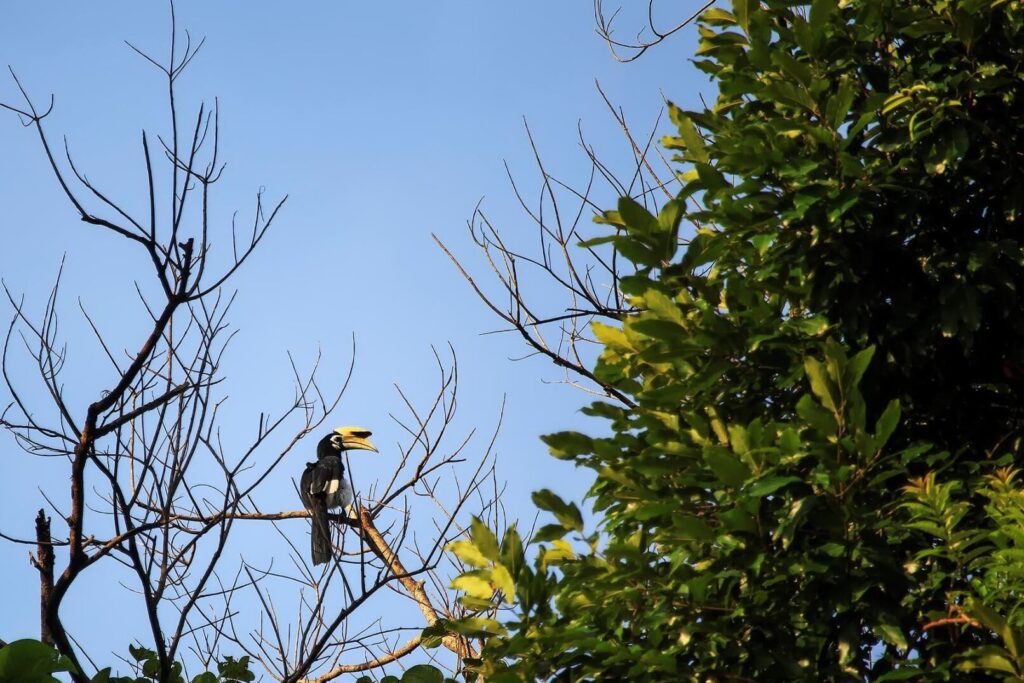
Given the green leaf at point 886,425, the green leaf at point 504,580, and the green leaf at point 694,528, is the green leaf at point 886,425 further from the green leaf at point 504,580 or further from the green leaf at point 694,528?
the green leaf at point 504,580

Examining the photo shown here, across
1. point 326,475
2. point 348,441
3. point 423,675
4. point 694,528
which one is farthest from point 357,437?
point 694,528

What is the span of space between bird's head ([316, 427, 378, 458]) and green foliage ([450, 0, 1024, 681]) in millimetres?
9611

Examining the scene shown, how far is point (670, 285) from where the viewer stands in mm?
3594

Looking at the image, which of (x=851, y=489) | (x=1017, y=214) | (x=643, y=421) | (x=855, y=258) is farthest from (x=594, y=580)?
(x=1017, y=214)

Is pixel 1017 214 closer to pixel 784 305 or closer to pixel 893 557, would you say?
pixel 784 305

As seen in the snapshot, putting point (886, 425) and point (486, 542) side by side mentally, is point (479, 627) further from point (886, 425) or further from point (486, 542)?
point (886, 425)

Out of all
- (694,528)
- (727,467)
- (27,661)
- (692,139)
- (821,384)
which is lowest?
(694,528)

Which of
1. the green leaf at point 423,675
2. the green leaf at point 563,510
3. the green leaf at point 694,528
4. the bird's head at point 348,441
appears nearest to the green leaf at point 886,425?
the green leaf at point 694,528

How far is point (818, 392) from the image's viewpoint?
2.95 meters

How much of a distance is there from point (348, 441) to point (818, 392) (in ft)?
34.6

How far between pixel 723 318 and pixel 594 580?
3.12 feet

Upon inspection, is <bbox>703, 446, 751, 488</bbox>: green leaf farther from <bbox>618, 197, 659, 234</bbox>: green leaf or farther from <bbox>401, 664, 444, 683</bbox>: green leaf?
<bbox>401, 664, 444, 683</bbox>: green leaf

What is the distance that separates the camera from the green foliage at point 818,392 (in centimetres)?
300

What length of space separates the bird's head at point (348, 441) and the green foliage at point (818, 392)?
961 centimetres
